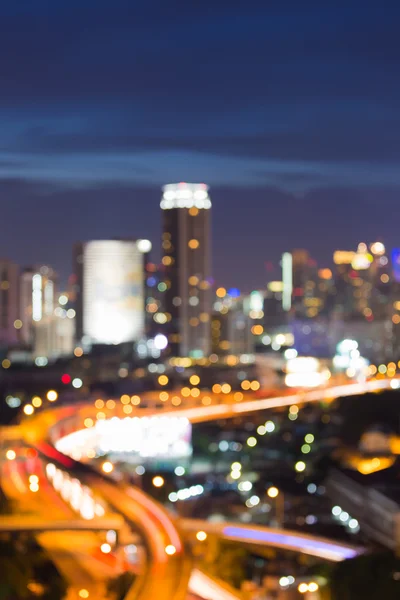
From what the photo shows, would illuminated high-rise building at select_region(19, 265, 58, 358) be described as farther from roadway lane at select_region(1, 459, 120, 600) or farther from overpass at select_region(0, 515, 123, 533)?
overpass at select_region(0, 515, 123, 533)

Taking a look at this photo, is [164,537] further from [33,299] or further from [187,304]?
[33,299]

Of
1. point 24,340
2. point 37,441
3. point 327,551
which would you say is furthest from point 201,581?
point 24,340

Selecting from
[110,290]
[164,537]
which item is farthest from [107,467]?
[110,290]

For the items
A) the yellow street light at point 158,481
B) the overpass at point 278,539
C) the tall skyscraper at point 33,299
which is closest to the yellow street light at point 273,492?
the yellow street light at point 158,481

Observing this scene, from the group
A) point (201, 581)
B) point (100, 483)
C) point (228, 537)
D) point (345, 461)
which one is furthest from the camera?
point (345, 461)

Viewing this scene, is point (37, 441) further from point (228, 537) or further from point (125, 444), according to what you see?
point (228, 537)
